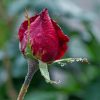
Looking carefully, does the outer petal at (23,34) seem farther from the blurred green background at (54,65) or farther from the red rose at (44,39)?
the blurred green background at (54,65)

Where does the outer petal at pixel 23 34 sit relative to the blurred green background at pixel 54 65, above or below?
above

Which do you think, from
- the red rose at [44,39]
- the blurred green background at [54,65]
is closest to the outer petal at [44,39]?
the red rose at [44,39]

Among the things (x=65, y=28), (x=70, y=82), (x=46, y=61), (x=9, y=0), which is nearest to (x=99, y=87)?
(x=70, y=82)

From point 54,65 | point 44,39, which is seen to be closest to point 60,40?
point 44,39

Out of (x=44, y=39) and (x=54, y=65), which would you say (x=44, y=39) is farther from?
(x=54, y=65)

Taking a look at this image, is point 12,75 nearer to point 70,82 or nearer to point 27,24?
point 70,82

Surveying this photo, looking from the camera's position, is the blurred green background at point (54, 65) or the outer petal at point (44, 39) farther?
the blurred green background at point (54, 65)
